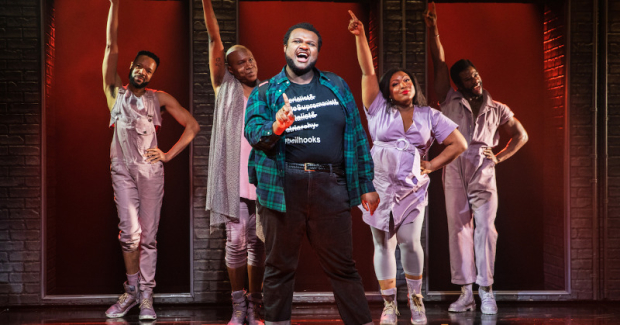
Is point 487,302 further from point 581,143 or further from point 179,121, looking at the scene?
point 179,121

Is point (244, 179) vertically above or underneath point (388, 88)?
underneath

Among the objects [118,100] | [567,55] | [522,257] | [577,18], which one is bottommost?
[522,257]

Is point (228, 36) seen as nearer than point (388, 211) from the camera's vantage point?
No

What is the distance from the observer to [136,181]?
195 inches

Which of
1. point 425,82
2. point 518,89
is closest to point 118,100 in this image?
point 425,82

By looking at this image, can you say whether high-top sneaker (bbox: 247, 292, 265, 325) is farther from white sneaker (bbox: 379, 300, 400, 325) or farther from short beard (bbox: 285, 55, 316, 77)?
short beard (bbox: 285, 55, 316, 77)

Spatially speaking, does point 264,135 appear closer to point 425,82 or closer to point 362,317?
point 362,317

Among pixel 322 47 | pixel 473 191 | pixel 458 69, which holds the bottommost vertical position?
pixel 473 191

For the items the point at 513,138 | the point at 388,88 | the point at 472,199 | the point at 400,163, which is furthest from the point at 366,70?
the point at 513,138

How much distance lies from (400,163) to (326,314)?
141 centimetres

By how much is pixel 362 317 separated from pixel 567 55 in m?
3.40

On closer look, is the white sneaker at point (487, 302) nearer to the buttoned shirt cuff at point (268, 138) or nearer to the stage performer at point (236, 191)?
the stage performer at point (236, 191)

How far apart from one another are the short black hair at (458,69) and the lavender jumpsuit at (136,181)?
102 inches

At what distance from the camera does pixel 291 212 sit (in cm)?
339
